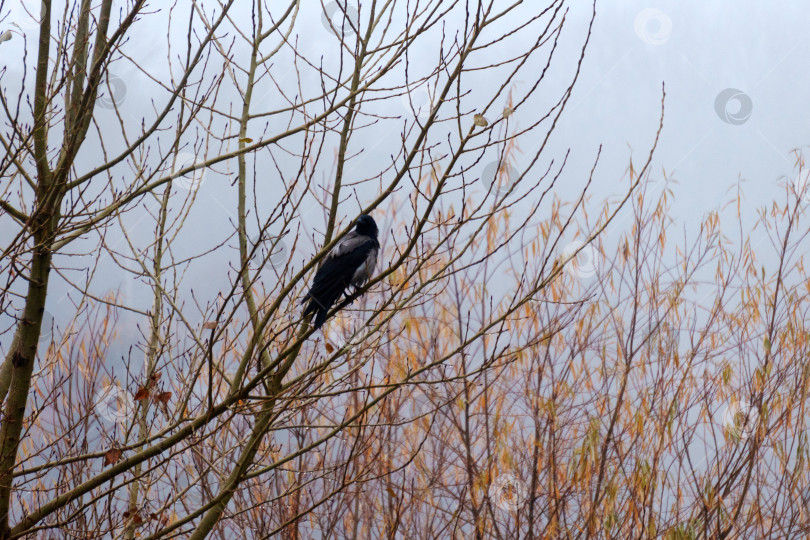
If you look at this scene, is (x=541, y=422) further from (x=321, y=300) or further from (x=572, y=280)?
(x=321, y=300)

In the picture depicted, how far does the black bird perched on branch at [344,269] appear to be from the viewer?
2843mm

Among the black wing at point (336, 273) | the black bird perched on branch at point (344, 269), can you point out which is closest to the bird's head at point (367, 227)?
the black bird perched on branch at point (344, 269)

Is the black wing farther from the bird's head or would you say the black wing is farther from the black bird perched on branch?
the bird's head

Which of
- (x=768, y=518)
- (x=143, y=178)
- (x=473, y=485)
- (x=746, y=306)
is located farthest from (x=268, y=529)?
(x=746, y=306)

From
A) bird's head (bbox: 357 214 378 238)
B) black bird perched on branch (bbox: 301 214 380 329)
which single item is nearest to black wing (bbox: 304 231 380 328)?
black bird perched on branch (bbox: 301 214 380 329)

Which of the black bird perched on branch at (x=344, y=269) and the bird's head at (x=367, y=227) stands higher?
the bird's head at (x=367, y=227)

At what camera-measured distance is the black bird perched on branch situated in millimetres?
2843

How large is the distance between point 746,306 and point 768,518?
126 centimetres

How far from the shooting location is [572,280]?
14.5 feet

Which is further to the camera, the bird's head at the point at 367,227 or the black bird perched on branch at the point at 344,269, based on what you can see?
the bird's head at the point at 367,227

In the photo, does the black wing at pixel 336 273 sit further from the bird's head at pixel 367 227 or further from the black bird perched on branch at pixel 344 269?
the bird's head at pixel 367 227

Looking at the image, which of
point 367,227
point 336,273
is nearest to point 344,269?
point 336,273

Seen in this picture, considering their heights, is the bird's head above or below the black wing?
above

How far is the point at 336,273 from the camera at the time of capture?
10.2 feet
